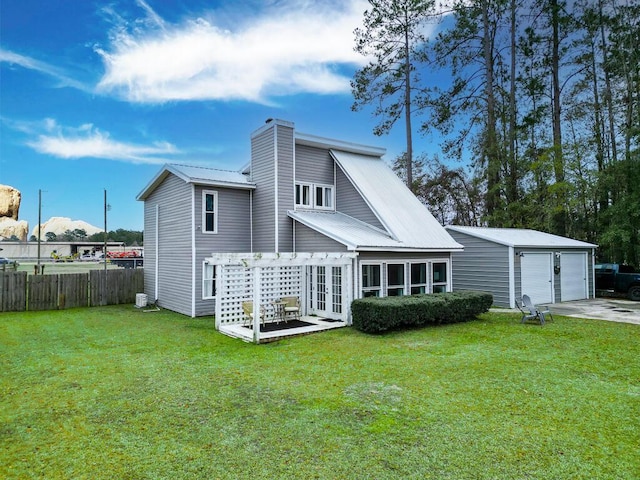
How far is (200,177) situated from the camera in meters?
13.4

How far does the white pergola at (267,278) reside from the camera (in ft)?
34.0

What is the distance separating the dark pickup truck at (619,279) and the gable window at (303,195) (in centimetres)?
1450

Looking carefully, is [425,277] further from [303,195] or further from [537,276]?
[537,276]

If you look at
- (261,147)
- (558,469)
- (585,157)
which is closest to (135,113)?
(261,147)

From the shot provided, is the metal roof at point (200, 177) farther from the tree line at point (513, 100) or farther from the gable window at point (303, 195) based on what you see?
the tree line at point (513, 100)

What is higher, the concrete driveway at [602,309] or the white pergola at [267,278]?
the white pergola at [267,278]

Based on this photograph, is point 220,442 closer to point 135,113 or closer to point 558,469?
point 558,469

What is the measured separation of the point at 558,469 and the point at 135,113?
103 feet

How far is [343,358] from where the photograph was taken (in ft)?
25.6

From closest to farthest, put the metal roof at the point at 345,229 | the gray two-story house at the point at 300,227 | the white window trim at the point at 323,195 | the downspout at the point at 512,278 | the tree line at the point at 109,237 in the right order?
1. the metal roof at the point at 345,229
2. the gray two-story house at the point at 300,227
3. the downspout at the point at 512,278
4. the white window trim at the point at 323,195
5. the tree line at the point at 109,237

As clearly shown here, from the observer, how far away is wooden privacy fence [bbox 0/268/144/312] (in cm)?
1370

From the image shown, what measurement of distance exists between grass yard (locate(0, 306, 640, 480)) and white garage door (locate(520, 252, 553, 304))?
5938 mm

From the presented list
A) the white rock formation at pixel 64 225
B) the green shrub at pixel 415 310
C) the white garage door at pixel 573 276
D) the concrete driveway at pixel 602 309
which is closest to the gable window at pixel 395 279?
the green shrub at pixel 415 310

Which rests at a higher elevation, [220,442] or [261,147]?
[261,147]
